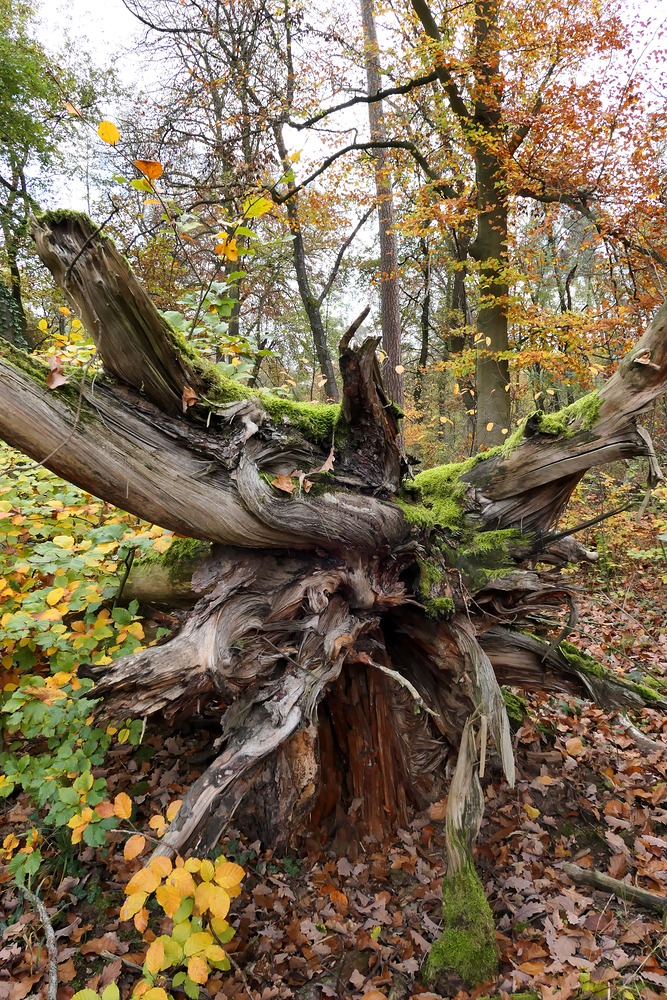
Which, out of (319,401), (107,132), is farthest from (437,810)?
(319,401)

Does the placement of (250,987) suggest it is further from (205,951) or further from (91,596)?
(91,596)

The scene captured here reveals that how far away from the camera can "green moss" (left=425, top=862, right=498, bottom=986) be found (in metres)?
2.66

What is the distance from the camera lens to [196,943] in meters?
2.02

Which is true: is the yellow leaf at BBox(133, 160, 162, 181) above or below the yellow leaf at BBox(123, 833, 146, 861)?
above

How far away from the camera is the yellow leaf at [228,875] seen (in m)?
2.09

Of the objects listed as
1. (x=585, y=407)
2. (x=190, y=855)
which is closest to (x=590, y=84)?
(x=585, y=407)

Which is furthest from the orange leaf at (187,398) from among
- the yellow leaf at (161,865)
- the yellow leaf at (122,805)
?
the yellow leaf at (161,865)

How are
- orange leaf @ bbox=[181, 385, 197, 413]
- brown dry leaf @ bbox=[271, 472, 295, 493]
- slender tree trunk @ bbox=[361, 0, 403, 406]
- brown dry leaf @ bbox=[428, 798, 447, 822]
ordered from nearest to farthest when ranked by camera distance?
1. orange leaf @ bbox=[181, 385, 197, 413]
2. brown dry leaf @ bbox=[271, 472, 295, 493]
3. brown dry leaf @ bbox=[428, 798, 447, 822]
4. slender tree trunk @ bbox=[361, 0, 403, 406]

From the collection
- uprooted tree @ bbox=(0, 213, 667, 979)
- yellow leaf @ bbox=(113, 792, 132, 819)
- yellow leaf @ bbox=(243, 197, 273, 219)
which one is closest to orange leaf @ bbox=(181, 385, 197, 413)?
uprooted tree @ bbox=(0, 213, 667, 979)

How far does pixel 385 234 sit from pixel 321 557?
10.2 m

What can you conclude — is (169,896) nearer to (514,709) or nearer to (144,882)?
(144,882)

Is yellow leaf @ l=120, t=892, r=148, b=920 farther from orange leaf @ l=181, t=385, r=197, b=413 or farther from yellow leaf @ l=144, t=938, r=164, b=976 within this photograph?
orange leaf @ l=181, t=385, r=197, b=413

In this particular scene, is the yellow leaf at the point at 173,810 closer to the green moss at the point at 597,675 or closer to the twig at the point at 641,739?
the green moss at the point at 597,675

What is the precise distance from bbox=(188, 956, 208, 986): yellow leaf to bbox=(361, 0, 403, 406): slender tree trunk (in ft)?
29.1
